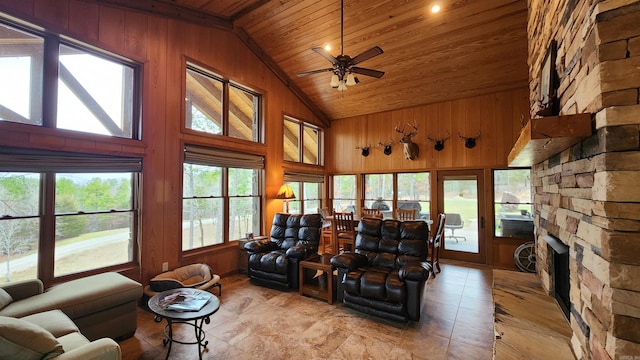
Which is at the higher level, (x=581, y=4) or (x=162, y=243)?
(x=581, y=4)

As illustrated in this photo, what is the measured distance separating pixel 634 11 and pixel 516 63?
4071 mm

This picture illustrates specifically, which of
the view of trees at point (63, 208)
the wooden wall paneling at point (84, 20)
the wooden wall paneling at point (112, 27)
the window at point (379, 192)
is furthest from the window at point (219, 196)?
the window at point (379, 192)

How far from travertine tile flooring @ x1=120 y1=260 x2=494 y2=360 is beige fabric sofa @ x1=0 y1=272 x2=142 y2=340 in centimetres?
24

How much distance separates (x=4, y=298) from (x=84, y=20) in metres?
3.09

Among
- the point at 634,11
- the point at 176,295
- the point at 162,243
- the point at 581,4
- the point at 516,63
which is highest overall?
the point at 516,63

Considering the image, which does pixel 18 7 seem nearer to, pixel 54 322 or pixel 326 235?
pixel 54 322

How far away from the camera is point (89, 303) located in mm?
2510

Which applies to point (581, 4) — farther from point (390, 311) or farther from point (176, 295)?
point (176, 295)

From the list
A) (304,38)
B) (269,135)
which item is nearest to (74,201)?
(269,135)

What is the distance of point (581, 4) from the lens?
1598 mm

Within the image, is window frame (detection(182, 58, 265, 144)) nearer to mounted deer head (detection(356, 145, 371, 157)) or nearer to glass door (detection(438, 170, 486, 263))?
mounted deer head (detection(356, 145, 371, 157))

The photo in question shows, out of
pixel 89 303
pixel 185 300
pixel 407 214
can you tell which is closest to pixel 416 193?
pixel 407 214

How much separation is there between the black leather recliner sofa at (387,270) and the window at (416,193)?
2725 millimetres

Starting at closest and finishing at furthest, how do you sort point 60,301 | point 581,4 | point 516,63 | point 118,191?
point 581,4 < point 60,301 < point 118,191 < point 516,63
